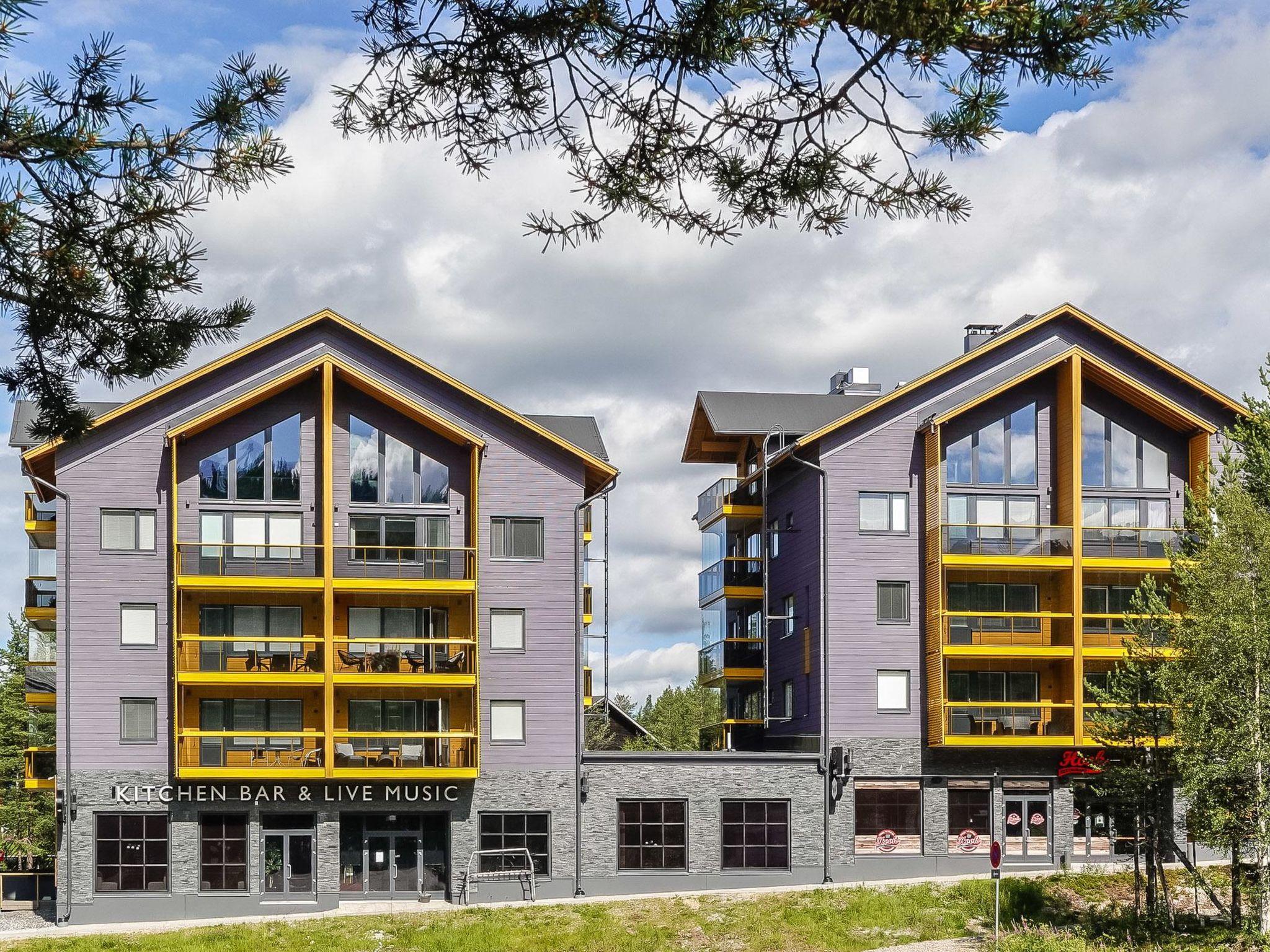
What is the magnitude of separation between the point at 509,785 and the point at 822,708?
898 centimetres

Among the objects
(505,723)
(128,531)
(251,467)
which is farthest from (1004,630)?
(128,531)

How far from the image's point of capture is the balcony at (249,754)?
134 feet

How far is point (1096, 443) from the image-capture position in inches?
1815

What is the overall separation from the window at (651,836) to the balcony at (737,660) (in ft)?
28.3

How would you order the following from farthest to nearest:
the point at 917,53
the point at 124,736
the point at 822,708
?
the point at 822,708, the point at 124,736, the point at 917,53

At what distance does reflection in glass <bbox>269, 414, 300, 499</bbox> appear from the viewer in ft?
141

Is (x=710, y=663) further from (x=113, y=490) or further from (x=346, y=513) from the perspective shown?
(x=113, y=490)

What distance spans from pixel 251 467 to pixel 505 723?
9.83 meters

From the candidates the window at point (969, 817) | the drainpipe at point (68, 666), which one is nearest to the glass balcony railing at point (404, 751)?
the drainpipe at point (68, 666)

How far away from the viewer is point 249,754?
41562 mm

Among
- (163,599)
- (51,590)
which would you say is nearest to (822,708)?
(163,599)

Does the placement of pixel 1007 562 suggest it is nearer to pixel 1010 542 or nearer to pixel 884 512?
pixel 1010 542

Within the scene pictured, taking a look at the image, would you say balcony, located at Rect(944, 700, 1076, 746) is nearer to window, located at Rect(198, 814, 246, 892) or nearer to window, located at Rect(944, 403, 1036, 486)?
window, located at Rect(944, 403, 1036, 486)

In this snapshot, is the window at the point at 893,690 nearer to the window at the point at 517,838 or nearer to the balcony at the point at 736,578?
the balcony at the point at 736,578
